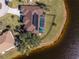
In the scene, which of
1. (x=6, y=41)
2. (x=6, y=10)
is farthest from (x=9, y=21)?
(x=6, y=41)

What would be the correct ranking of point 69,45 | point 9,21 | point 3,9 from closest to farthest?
point 3,9
point 9,21
point 69,45

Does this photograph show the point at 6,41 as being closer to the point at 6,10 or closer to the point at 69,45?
the point at 6,10

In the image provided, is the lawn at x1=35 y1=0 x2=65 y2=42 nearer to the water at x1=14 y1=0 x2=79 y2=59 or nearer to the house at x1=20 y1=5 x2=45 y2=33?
the house at x1=20 y1=5 x2=45 y2=33

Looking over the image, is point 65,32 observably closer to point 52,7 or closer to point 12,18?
point 52,7

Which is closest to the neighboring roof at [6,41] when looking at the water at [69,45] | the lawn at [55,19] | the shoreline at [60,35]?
the water at [69,45]

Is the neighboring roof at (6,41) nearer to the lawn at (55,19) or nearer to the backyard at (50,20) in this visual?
the backyard at (50,20)

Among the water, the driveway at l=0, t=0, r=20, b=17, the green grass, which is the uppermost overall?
the driveway at l=0, t=0, r=20, b=17

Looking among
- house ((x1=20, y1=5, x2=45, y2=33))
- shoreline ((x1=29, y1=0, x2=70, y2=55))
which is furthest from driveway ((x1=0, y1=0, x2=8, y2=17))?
shoreline ((x1=29, y1=0, x2=70, y2=55))
